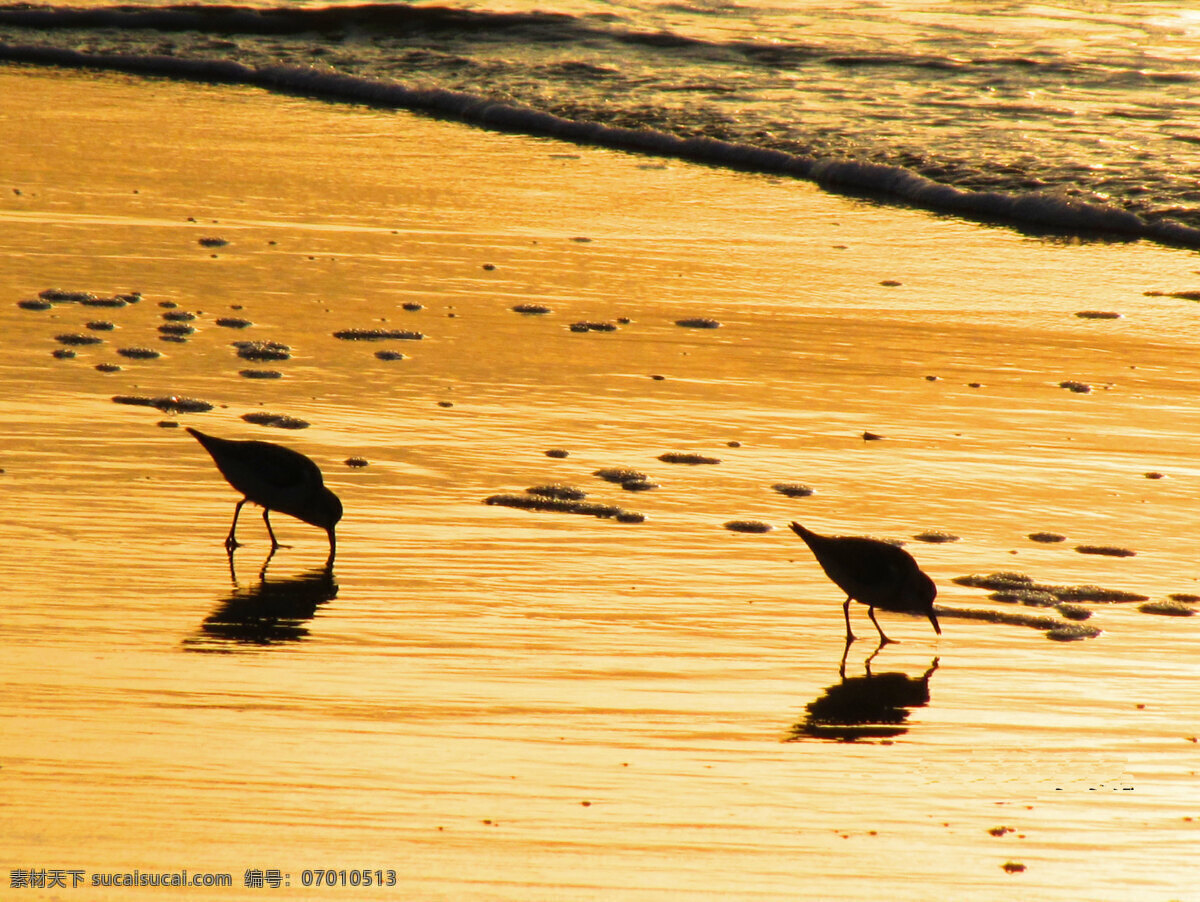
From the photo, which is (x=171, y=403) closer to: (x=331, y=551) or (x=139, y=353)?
(x=139, y=353)

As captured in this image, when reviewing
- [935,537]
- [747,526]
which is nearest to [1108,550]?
[935,537]

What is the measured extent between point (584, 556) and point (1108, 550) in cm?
221

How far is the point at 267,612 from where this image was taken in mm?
5570

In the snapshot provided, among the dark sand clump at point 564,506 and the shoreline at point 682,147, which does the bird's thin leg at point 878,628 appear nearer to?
the dark sand clump at point 564,506

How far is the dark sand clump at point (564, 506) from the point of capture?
257 inches

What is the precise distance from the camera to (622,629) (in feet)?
17.9

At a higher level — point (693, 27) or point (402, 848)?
point (693, 27)

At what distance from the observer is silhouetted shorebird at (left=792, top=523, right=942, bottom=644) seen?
5484 millimetres

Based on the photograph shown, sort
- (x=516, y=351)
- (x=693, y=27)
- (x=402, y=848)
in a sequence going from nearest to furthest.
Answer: (x=402, y=848), (x=516, y=351), (x=693, y=27)

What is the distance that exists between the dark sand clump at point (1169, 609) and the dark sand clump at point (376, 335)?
456 cm

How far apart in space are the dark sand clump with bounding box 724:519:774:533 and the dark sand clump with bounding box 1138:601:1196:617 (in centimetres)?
155

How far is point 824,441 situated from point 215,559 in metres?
3.11

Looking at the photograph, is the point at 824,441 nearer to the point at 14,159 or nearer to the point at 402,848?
the point at 402,848

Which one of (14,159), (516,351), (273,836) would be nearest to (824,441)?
(516,351)
